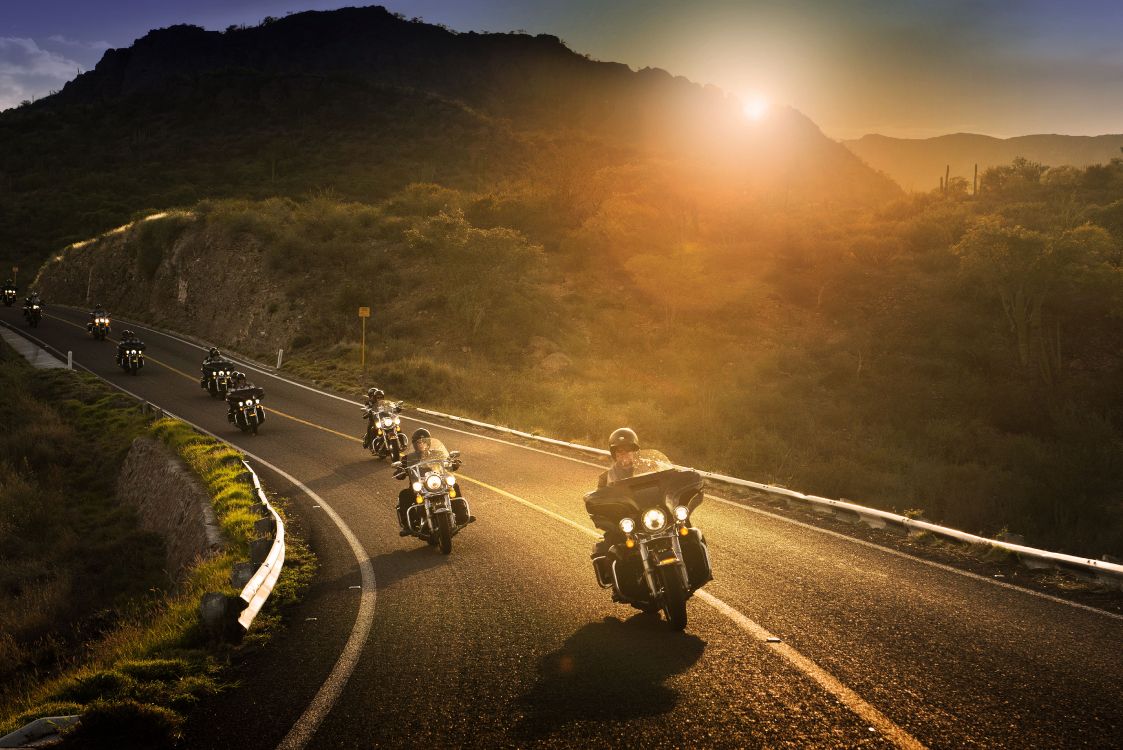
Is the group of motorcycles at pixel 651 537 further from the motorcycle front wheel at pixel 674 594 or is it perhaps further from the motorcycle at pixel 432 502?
the motorcycle at pixel 432 502

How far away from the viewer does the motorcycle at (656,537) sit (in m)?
6.38

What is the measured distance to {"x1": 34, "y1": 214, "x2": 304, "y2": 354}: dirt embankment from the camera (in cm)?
4469

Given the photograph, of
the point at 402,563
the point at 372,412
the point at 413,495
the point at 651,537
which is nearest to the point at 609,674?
the point at 651,537

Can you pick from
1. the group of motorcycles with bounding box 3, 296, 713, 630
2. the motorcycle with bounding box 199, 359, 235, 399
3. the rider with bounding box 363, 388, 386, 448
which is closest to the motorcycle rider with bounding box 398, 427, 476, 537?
the group of motorcycles with bounding box 3, 296, 713, 630

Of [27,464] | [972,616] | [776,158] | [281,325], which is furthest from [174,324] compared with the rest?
[776,158]

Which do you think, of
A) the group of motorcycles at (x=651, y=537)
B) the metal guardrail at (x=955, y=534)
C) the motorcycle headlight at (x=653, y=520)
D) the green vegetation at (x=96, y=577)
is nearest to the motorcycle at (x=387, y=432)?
the green vegetation at (x=96, y=577)

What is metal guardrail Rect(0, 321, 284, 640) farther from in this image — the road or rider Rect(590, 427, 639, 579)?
rider Rect(590, 427, 639, 579)

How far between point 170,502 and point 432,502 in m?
8.99

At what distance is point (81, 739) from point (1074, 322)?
140ft

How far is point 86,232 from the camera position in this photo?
259 feet

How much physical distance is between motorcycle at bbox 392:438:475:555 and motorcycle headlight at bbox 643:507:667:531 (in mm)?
4045

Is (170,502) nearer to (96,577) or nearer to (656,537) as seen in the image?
(96,577)

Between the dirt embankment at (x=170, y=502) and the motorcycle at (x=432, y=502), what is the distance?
319 cm

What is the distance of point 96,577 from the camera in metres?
13.6
